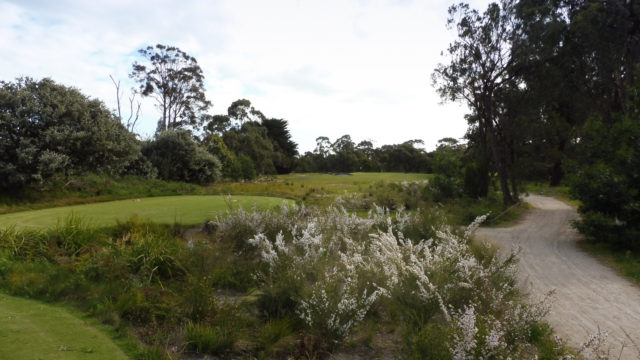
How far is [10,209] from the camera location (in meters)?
9.55

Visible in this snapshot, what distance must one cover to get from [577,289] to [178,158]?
55.8 ft

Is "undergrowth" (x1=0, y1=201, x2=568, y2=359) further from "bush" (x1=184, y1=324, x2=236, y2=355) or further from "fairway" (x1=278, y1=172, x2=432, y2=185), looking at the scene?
"fairway" (x1=278, y1=172, x2=432, y2=185)

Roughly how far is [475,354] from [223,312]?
8.18 ft

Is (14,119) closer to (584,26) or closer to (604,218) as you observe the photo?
(604,218)

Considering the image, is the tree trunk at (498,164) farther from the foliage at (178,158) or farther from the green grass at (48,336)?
the green grass at (48,336)

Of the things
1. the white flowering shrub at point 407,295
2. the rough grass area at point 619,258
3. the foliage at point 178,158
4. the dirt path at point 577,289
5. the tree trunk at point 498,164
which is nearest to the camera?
the white flowering shrub at point 407,295

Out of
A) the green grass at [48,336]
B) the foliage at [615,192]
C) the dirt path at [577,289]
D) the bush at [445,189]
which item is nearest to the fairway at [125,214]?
the green grass at [48,336]

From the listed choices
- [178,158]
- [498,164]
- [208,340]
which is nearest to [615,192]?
[498,164]

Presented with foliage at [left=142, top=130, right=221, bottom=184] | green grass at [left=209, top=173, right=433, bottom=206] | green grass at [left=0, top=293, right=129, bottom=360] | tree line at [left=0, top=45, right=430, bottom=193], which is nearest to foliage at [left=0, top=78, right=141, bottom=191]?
tree line at [left=0, top=45, right=430, bottom=193]

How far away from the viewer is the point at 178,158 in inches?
732

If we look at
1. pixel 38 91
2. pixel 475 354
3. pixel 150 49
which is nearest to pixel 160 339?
pixel 475 354

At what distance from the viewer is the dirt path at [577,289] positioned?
4.20 m

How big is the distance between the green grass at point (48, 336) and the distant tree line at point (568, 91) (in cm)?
990

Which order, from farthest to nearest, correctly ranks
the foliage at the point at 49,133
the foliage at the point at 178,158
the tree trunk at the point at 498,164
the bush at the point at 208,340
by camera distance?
the foliage at the point at 178,158, the tree trunk at the point at 498,164, the foliage at the point at 49,133, the bush at the point at 208,340
